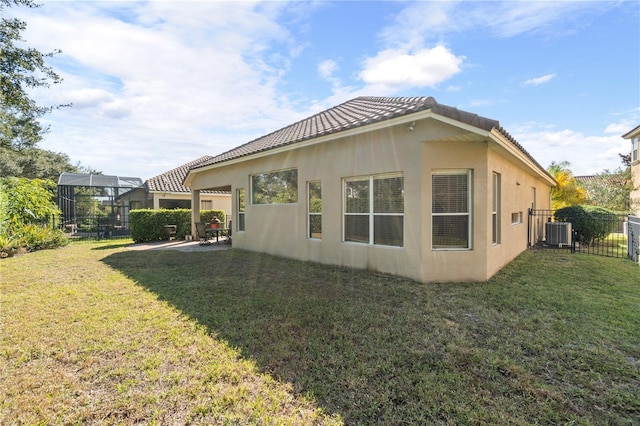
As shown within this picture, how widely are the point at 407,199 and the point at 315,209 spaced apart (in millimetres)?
3263

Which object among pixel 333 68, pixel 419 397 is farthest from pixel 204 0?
pixel 419 397

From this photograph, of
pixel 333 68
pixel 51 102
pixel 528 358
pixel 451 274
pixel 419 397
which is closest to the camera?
pixel 419 397

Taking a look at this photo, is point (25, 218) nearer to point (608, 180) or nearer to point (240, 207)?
point (240, 207)

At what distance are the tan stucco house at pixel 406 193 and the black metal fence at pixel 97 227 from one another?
14.0 m

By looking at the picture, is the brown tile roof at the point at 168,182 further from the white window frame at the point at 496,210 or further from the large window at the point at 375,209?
the white window frame at the point at 496,210

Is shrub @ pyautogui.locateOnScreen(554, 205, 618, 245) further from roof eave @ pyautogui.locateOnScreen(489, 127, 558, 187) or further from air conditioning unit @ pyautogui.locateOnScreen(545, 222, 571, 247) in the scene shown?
roof eave @ pyautogui.locateOnScreen(489, 127, 558, 187)

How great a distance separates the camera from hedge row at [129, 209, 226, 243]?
16188 millimetres

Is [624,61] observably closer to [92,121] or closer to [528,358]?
[528,358]

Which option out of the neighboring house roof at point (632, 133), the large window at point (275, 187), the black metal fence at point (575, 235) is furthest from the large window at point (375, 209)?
the neighboring house roof at point (632, 133)

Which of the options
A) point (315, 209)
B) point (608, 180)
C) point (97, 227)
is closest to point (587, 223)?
point (315, 209)

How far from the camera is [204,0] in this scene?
25.9 ft

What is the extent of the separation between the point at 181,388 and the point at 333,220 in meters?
6.24

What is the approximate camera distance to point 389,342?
4070 millimetres

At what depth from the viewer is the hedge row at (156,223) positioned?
16188mm
